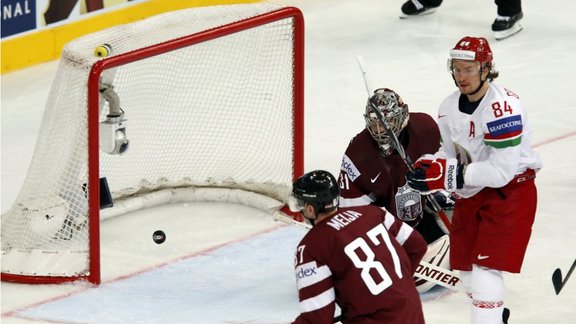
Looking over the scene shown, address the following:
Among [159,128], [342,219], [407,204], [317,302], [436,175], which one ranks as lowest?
[159,128]

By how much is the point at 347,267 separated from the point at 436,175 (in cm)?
85

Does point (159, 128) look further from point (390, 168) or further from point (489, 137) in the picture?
point (489, 137)

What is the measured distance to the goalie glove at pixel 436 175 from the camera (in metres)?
5.00

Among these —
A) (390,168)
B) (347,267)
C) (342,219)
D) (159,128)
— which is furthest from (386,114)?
(159,128)

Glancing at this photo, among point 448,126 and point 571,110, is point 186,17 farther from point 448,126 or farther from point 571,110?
point 571,110

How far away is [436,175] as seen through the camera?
505cm

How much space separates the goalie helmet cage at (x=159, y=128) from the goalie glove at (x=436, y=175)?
138 cm

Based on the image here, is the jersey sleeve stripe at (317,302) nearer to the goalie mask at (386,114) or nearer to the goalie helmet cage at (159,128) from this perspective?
the goalie mask at (386,114)

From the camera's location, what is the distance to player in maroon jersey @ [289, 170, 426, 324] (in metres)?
4.30

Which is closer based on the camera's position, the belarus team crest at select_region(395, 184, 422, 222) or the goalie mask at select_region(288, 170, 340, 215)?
the goalie mask at select_region(288, 170, 340, 215)

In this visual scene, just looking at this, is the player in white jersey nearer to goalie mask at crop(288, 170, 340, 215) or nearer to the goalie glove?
the goalie glove

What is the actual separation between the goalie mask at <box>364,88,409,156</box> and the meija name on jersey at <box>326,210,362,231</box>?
1056 mm

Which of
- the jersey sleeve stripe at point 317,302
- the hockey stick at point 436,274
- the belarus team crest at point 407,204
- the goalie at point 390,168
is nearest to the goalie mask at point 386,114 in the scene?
the goalie at point 390,168

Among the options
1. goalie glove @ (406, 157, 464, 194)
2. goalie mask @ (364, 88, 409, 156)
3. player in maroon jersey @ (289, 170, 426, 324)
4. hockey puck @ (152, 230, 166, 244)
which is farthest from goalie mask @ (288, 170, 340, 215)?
hockey puck @ (152, 230, 166, 244)
